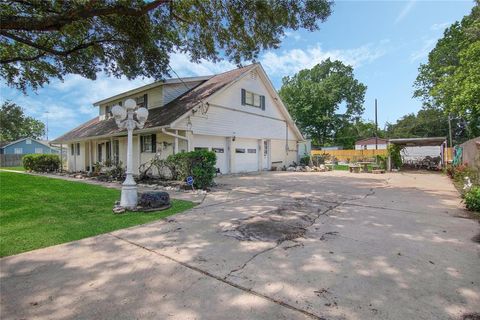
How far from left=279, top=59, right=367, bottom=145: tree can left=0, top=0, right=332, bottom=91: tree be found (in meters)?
33.4

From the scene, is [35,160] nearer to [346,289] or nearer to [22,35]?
[22,35]

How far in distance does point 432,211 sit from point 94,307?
720cm

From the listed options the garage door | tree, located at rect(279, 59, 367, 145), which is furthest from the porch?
tree, located at rect(279, 59, 367, 145)

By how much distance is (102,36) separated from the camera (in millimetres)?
9383

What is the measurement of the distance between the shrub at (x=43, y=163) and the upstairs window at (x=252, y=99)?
51.3ft

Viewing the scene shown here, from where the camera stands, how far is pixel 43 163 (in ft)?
64.4

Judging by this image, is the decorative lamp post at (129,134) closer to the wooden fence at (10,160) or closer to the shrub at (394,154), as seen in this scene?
the shrub at (394,154)

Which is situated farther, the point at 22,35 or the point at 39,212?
the point at 22,35

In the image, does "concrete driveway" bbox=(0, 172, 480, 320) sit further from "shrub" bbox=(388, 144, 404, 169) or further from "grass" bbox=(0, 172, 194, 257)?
"shrub" bbox=(388, 144, 404, 169)

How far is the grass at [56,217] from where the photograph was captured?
169 inches

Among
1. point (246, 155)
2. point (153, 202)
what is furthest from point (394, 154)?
point (153, 202)

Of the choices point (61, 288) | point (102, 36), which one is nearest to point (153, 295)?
point (61, 288)

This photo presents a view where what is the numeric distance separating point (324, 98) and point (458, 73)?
24588 mm

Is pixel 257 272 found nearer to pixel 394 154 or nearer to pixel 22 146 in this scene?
pixel 394 154
